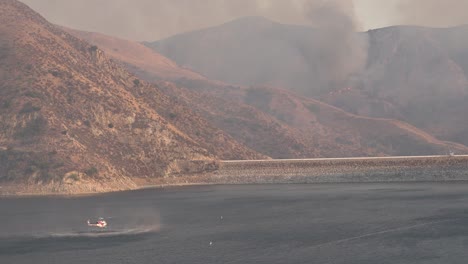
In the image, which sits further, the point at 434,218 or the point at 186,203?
the point at 186,203

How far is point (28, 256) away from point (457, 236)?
237 ft

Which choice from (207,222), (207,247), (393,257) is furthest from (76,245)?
(393,257)

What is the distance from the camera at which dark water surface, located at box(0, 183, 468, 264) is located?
10581cm

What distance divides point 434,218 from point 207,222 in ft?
158

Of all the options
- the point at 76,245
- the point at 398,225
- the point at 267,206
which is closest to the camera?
the point at 76,245

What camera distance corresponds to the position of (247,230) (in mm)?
134125

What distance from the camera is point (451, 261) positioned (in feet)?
313

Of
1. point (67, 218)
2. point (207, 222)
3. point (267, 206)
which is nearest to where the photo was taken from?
point (207, 222)

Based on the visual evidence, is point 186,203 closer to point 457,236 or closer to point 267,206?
point 267,206

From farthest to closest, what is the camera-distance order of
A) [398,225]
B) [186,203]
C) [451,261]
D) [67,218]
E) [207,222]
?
1. [186,203]
2. [67,218]
3. [207,222]
4. [398,225]
5. [451,261]

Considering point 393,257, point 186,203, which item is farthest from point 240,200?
point 393,257

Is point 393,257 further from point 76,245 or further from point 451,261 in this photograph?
point 76,245

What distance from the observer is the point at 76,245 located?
122625 mm

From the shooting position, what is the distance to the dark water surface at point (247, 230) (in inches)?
4166
